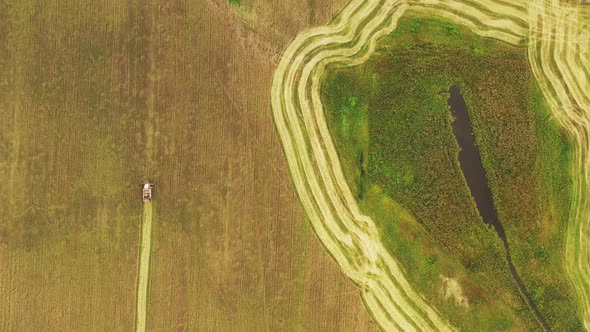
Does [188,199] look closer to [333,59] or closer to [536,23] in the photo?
[333,59]

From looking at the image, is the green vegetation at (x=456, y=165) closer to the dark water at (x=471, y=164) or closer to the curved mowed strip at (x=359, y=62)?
the dark water at (x=471, y=164)

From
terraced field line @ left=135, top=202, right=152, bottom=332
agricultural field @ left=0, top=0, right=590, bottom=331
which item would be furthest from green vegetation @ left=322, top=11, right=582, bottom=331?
terraced field line @ left=135, top=202, right=152, bottom=332

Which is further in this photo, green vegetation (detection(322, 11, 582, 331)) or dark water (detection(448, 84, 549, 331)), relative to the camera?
dark water (detection(448, 84, 549, 331))

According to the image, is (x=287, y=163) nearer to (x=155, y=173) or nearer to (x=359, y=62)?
(x=359, y=62)

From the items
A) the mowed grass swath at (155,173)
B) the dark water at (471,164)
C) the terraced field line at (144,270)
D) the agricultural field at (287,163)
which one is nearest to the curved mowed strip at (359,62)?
the agricultural field at (287,163)

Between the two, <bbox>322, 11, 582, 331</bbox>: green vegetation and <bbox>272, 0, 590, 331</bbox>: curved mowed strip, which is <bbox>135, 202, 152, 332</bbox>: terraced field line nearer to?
<bbox>272, 0, 590, 331</bbox>: curved mowed strip
